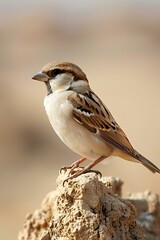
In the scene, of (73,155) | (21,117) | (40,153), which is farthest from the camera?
(21,117)

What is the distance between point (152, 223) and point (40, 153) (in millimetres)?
16951

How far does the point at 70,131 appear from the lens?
25.1 feet

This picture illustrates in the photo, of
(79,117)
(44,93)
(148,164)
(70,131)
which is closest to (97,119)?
(79,117)

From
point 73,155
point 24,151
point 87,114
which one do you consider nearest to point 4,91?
point 24,151

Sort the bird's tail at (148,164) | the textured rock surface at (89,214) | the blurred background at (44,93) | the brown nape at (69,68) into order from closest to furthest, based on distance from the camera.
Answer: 1. the textured rock surface at (89,214)
2. the brown nape at (69,68)
3. the bird's tail at (148,164)
4. the blurred background at (44,93)

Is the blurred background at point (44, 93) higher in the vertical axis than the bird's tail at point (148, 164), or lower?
higher

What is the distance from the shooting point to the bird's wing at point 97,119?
7754 millimetres

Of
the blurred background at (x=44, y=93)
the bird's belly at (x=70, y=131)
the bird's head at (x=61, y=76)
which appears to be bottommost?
the bird's belly at (x=70, y=131)

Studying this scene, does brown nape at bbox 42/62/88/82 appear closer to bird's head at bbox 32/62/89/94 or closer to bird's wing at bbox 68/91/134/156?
bird's head at bbox 32/62/89/94

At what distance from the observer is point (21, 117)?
27.0 m

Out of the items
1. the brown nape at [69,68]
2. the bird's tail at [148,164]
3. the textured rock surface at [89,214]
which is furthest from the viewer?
the bird's tail at [148,164]

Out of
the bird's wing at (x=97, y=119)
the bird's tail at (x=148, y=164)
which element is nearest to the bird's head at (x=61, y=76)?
the bird's wing at (x=97, y=119)

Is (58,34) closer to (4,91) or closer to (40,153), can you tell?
(4,91)

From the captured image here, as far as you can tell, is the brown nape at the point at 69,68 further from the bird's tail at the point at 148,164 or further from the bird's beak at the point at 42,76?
the bird's tail at the point at 148,164
